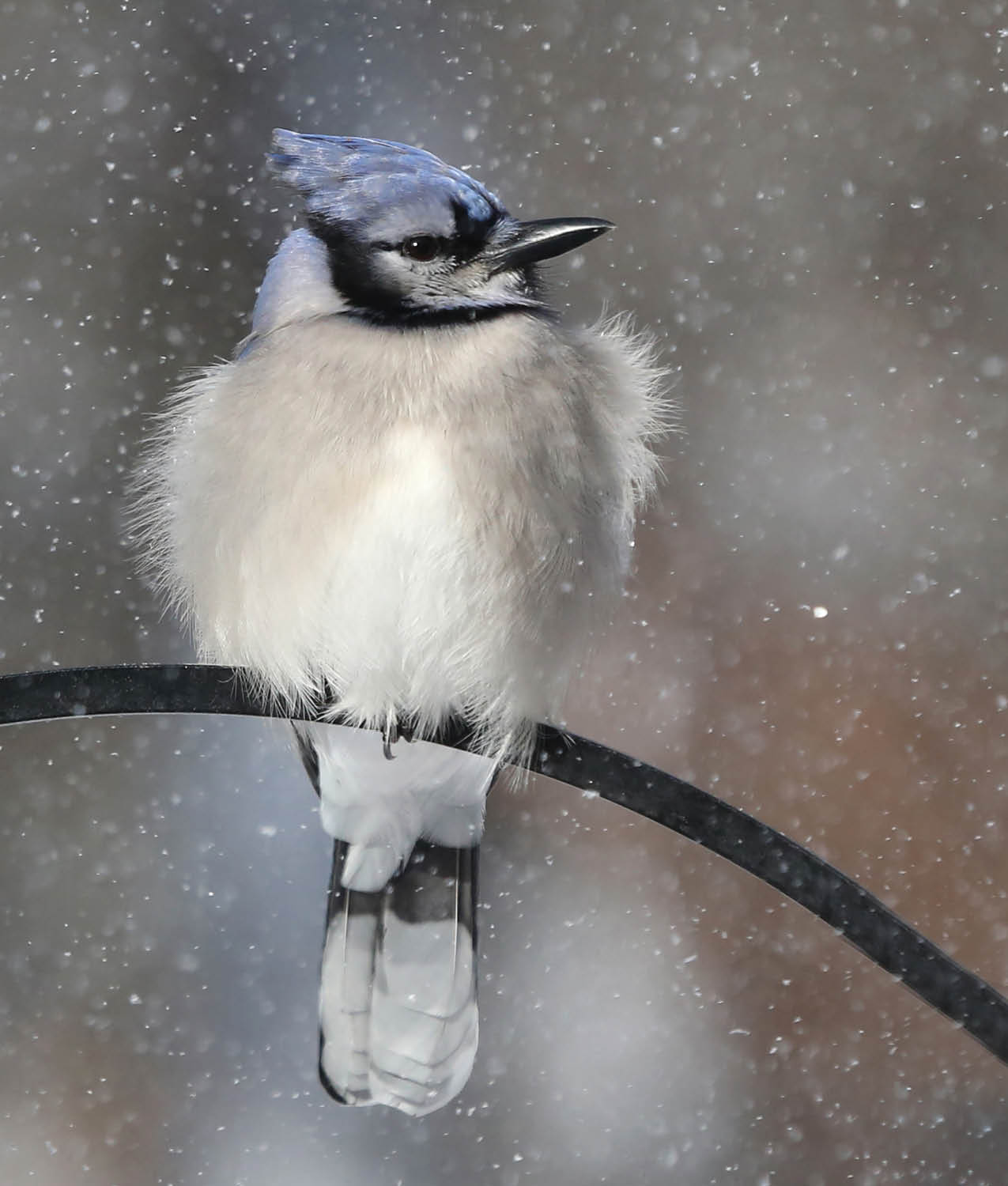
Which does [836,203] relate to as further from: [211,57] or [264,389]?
[264,389]

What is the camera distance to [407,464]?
49.2 inches

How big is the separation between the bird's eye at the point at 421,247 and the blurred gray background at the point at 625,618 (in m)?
1.37

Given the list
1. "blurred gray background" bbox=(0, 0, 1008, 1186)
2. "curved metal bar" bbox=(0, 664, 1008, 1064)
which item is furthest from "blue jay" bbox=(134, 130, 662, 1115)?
"blurred gray background" bbox=(0, 0, 1008, 1186)

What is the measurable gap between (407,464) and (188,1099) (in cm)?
219

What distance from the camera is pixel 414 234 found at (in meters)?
1.34

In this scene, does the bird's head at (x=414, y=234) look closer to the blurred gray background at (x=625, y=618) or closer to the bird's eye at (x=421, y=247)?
the bird's eye at (x=421, y=247)

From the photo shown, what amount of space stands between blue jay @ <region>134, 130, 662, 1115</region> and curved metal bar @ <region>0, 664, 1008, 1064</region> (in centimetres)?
24

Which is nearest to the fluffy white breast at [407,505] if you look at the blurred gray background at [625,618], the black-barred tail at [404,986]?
the black-barred tail at [404,986]

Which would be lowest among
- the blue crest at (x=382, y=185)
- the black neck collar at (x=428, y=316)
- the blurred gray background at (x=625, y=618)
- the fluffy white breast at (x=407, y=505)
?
the blurred gray background at (x=625, y=618)

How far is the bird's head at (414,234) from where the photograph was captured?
1.34 m

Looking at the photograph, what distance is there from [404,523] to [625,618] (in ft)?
5.41

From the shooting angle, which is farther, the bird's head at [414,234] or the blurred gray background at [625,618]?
the blurred gray background at [625,618]

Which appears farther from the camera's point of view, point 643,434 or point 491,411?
point 643,434

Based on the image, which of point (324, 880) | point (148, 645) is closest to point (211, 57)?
point (148, 645)
